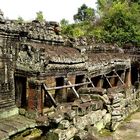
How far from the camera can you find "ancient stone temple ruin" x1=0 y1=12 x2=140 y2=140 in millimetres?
10164

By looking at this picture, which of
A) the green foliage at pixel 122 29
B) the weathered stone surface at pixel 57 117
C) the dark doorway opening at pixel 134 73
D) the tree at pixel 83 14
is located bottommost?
the weathered stone surface at pixel 57 117

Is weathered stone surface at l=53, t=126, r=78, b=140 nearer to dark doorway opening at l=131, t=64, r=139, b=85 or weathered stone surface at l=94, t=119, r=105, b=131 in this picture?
weathered stone surface at l=94, t=119, r=105, b=131

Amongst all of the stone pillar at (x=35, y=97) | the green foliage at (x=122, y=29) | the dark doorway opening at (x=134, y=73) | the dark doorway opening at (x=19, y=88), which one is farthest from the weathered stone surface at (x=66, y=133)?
the green foliage at (x=122, y=29)

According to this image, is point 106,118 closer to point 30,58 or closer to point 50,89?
point 50,89

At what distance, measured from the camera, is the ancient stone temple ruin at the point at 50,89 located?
10164 mm

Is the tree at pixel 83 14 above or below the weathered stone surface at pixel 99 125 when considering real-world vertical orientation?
above

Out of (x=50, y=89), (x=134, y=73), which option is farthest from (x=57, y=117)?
(x=134, y=73)

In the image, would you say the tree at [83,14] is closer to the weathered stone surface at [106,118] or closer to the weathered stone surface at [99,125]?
the weathered stone surface at [106,118]

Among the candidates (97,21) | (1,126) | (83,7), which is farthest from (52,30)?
(83,7)

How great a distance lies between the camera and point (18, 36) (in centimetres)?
1356

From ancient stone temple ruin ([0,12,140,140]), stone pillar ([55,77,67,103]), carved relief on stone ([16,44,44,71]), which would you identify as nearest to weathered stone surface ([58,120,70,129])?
ancient stone temple ruin ([0,12,140,140])

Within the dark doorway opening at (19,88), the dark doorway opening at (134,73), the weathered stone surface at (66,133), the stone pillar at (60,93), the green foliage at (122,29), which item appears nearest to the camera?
the weathered stone surface at (66,133)

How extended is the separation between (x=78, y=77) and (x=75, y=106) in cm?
669

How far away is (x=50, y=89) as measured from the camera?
43.5ft
